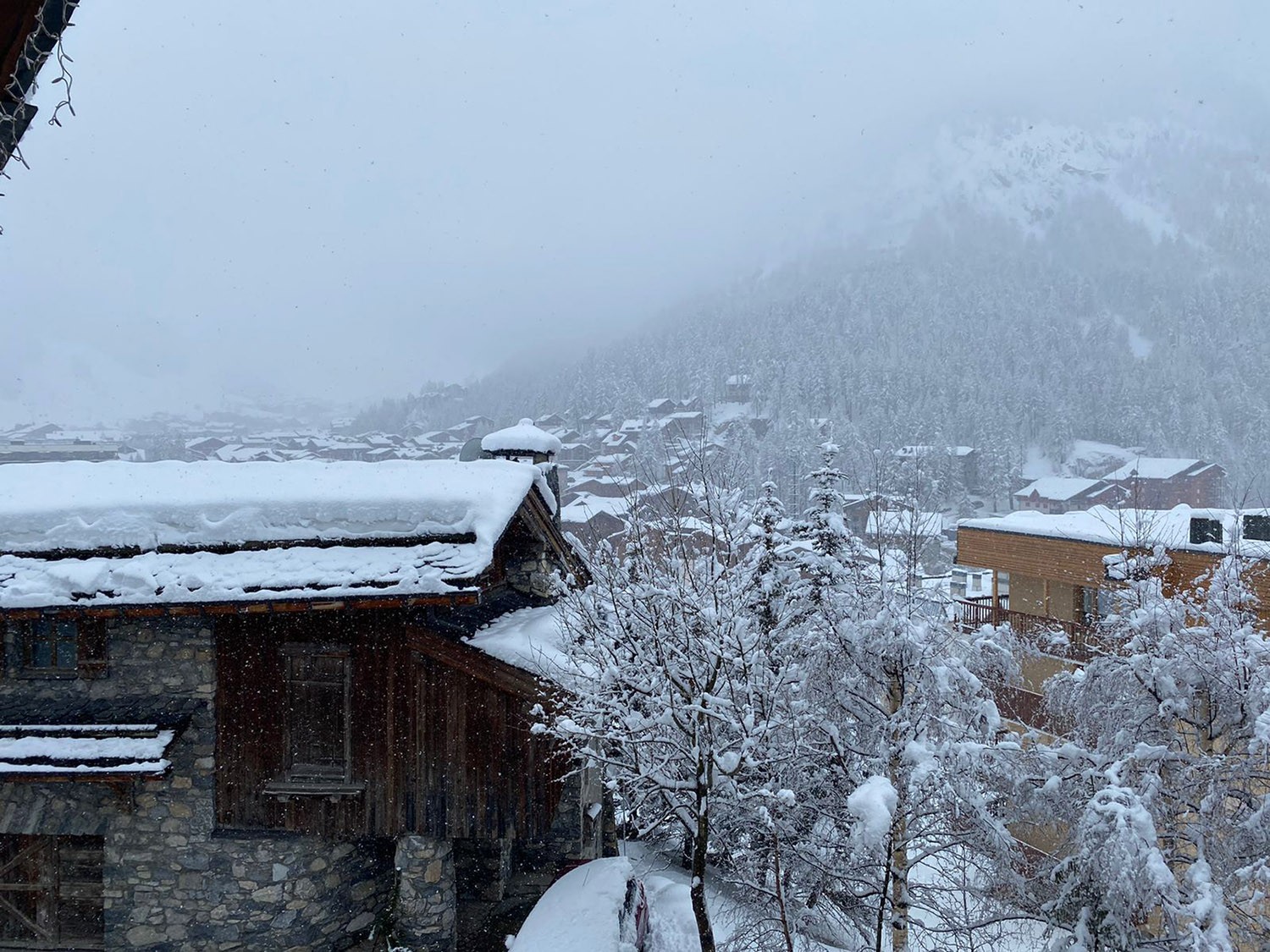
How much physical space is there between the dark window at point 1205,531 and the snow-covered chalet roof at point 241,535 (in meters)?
12.4

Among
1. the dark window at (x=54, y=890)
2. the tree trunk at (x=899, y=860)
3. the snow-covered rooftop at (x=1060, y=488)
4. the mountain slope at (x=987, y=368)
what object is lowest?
the dark window at (x=54, y=890)

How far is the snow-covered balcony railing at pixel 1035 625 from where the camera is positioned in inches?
590

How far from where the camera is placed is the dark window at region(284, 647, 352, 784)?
9.25 metres

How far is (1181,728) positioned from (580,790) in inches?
268

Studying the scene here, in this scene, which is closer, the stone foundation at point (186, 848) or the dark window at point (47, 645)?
the stone foundation at point (186, 848)

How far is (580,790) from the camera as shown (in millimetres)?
9484

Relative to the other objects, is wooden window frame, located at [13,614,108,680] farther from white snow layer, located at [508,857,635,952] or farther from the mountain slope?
the mountain slope

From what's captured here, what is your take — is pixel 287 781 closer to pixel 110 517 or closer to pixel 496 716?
pixel 496 716

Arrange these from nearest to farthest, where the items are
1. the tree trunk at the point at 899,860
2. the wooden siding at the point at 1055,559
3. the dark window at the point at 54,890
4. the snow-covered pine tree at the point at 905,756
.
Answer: the tree trunk at the point at 899,860 → the snow-covered pine tree at the point at 905,756 → the dark window at the point at 54,890 → the wooden siding at the point at 1055,559

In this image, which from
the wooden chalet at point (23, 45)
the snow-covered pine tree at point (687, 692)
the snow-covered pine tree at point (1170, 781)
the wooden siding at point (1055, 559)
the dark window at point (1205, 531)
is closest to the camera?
the wooden chalet at point (23, 45)

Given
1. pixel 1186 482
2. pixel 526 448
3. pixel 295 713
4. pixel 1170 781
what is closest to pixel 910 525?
pixel 1170 781

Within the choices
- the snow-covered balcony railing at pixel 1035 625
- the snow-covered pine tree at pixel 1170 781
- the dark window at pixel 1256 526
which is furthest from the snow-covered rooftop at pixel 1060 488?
the snow-covered pine tree at pixel 1170 781

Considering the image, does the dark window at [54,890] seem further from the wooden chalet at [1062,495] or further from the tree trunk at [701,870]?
the wooden chalet at [1062,495]

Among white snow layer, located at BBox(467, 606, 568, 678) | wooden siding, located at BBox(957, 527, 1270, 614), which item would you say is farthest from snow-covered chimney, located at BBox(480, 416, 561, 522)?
wooden siding, located at BBox(957, 527, 1270, 614)
